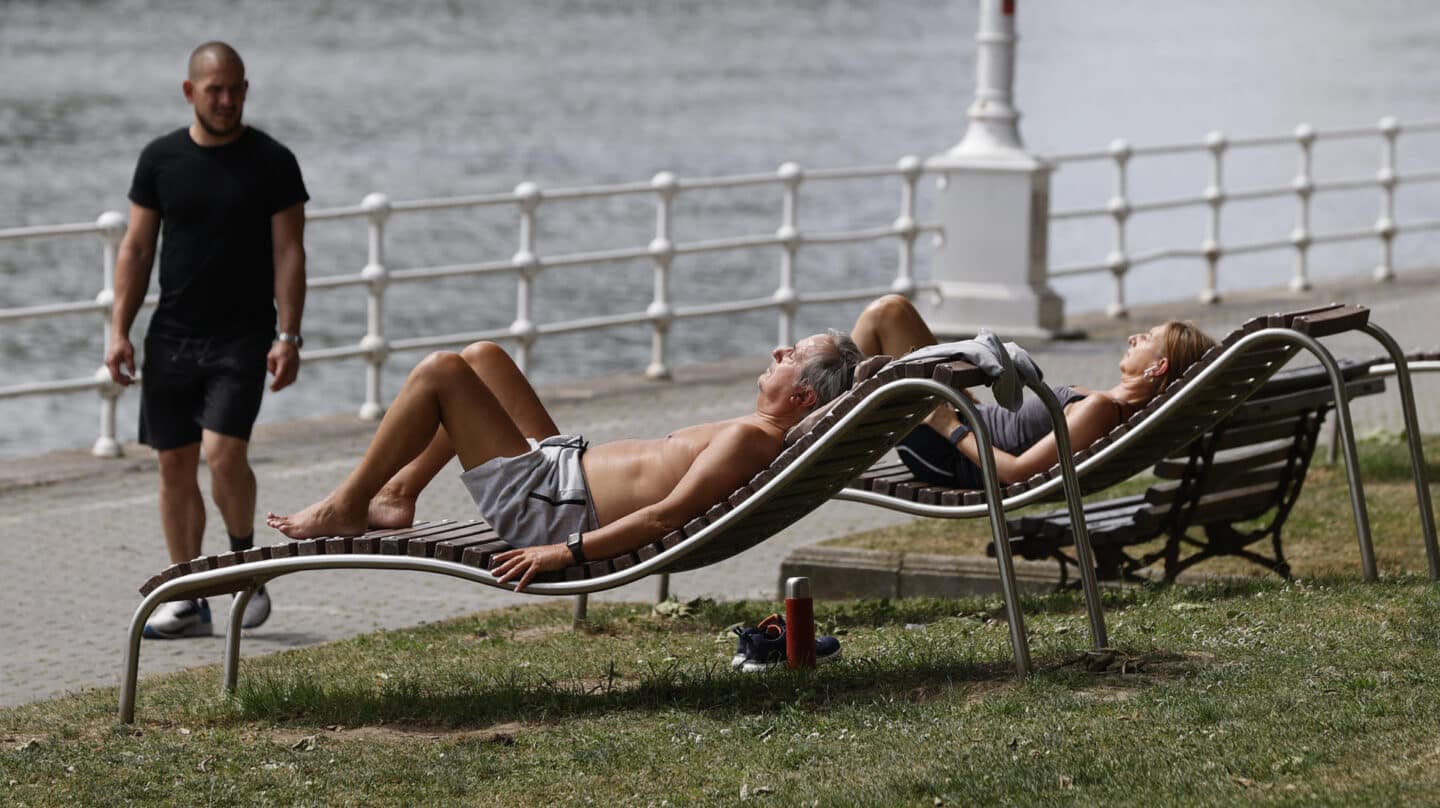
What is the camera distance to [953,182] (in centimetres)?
1586

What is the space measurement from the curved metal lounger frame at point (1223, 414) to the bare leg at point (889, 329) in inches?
23.7

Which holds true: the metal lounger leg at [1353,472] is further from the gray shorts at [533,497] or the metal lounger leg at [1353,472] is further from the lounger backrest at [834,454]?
the gray shorts at [533,497]

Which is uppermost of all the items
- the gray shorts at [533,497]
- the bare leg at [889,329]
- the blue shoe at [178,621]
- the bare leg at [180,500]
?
the bare leg at [889,329]

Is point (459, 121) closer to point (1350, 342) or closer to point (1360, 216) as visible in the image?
point (1360, 216)

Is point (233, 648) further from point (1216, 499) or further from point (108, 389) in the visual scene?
point (108, 389)

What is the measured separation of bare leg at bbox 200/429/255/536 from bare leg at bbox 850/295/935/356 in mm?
2138

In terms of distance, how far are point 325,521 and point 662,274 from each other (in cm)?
875

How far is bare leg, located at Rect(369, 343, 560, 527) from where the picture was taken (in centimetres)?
638

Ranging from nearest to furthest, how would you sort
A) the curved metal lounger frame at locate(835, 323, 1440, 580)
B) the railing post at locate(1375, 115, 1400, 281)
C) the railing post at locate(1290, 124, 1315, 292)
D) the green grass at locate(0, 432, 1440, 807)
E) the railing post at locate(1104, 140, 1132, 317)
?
the green grass at locate(0, 432, 1440, 807) < the curved metal lounger frame at locate(835, 323, 1440, 580) < the railing post at locate(1104, 140, 1132, 317) < the railing post at locate(1290, 124, 1315, 292) < the railing post at locate(1375, 115, 1400, 281)

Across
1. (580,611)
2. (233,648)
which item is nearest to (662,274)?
(580,611)

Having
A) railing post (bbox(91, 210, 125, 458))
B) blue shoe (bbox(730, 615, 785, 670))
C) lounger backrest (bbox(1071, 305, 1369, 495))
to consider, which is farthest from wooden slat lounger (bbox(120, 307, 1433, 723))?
railing post (bbox(91, 210, 125, 458))

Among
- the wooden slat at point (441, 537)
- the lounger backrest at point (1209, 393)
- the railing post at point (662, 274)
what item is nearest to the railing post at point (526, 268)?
the railing post at point (662, 274)

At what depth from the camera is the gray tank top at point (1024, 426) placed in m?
7.28

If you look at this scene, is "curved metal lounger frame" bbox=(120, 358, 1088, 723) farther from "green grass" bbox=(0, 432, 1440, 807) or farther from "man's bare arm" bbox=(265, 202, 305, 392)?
"man's bare arm" bbox=(265, 202, 305, 392)
